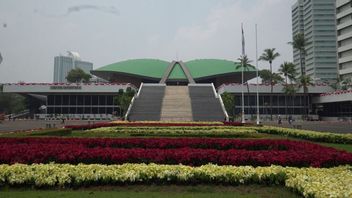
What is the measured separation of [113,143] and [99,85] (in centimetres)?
5553

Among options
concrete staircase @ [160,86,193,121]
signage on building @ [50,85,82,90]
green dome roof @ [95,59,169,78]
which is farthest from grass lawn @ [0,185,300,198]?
green dome roof @ [95,59,169,78]

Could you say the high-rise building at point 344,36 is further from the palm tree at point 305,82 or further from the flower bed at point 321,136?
the flower bed at point 321,136

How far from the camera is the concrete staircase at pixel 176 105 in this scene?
47.1 metres

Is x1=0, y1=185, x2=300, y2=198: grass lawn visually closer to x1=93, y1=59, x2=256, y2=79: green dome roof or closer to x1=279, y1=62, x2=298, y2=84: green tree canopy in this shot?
x1=279, y1=62, x2=298, y2=84: green tree canopy

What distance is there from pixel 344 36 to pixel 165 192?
7397 centimetres

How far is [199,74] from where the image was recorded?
280 ft

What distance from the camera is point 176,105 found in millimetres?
53312

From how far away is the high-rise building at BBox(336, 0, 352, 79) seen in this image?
221 feet

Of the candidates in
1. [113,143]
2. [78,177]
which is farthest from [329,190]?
[113,143]

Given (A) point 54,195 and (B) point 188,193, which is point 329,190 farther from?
(A) point 54,195

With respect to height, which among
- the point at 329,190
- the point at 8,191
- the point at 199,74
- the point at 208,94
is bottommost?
the point at 8,191

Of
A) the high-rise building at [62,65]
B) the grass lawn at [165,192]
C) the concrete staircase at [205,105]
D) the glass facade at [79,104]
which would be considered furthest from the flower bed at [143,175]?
the high-rise building at [62,65]

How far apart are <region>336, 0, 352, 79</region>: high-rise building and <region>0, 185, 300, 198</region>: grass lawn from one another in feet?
232

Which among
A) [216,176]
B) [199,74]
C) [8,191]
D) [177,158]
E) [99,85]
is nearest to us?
[8,191]
